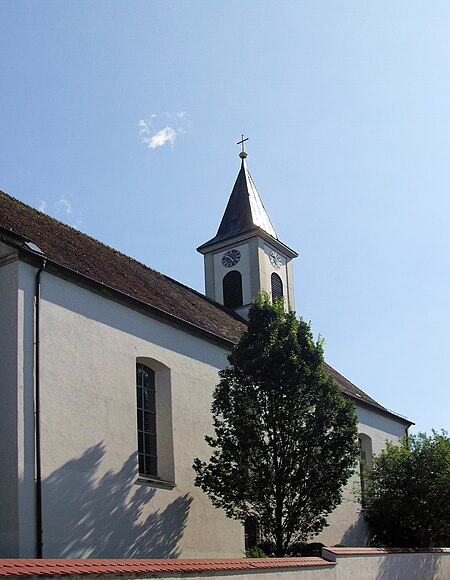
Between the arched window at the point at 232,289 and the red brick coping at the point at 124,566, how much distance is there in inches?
679

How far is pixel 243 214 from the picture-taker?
1303 inches

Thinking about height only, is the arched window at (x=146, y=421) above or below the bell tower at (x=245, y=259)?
below

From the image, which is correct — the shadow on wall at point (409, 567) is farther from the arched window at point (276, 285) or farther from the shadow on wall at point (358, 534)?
the arched window at point (276, 285)

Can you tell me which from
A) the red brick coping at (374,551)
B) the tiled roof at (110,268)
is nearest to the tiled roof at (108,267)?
the tiled roof at (110,268)

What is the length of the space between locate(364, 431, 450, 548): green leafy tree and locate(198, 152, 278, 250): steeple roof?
11358mm

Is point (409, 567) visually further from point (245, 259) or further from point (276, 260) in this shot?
point (276, 260)

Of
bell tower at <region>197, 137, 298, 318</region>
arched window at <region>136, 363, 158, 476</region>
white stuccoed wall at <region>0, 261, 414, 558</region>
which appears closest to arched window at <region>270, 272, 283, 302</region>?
bell tower at <region>197, 137, 298, 318</region>

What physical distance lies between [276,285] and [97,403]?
53.4ft

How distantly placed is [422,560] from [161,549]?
7989 mm

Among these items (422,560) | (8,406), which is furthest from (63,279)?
(422,560)

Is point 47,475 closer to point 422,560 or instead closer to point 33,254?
Result: point 33,254

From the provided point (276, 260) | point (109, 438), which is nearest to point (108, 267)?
point (109, 438)

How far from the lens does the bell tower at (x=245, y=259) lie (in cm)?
3122

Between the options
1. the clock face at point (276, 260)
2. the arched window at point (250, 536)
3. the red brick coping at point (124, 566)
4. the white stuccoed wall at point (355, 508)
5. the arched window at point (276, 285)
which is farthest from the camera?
the clock face at point (276, 260)
